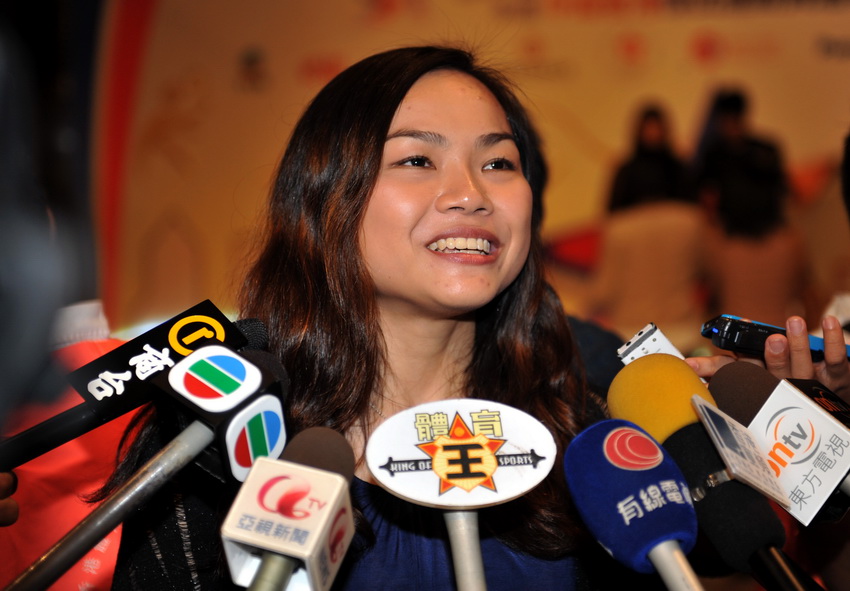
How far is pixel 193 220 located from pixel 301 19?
1.21m

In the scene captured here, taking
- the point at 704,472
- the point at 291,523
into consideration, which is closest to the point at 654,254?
the point at 704,472

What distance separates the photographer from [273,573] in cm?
74

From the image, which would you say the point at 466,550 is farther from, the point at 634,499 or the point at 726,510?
the point at 726,510

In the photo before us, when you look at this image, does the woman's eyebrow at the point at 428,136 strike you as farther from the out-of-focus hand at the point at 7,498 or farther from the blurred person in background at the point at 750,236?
the blurred person in background at the point at 750,236

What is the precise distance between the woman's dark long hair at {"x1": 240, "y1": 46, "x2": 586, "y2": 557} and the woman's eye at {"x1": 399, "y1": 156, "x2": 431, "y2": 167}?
5 cm

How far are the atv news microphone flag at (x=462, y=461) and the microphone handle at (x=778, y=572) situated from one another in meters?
0.25

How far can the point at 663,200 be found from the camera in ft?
13.7

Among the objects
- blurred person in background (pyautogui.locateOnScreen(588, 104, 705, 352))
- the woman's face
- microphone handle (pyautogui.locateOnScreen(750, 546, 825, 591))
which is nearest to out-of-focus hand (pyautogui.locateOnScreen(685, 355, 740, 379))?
the woman's face

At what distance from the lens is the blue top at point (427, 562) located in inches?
50.8

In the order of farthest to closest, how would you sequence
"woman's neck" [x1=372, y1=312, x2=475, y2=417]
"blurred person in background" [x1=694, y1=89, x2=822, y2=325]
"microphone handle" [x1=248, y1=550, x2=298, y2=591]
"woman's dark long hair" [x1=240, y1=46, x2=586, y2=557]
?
"blurred person in background" [x1=694, y1=89, x2=822, y2=325]
"woman's neck" [x1=372, y1=312, x2=475, y2=417]
"woman's dark long hair" [x1=240, y1=46, x2=586, y2=557]
"microphone handle" [x1=248, y1=550, x2=298, y2=591]

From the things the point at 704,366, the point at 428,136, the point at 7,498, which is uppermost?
the point at 428,136

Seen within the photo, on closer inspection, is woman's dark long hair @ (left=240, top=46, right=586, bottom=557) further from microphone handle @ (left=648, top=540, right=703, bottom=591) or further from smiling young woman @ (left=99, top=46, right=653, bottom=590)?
microphone handle @ (left=648, top=540, right=703, bottom=591)

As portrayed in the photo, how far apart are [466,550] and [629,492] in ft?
0.64

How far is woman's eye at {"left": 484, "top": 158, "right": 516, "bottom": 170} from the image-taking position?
1514mm
